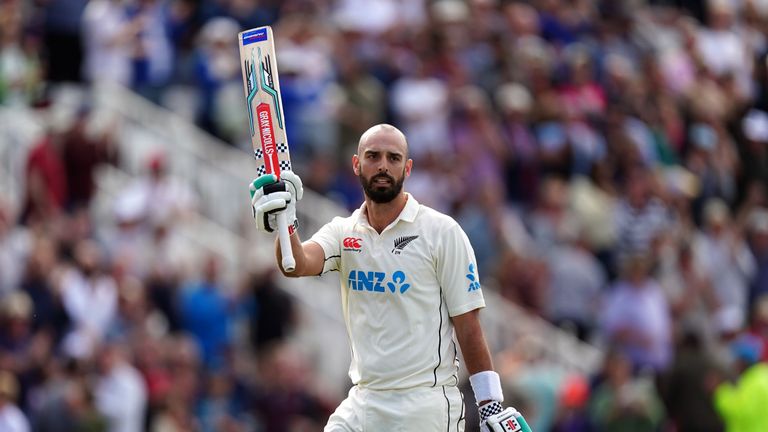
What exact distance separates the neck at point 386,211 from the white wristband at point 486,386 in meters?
0.98

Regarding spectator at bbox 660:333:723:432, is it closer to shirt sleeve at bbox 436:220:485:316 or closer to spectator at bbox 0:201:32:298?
spectator at bbox 0:201:32:298

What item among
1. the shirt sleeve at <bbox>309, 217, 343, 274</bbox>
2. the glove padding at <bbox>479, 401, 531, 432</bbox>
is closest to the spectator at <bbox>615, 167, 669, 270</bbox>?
the shirt sleeve at <bbox>309, 217, 343, 274</bbox>

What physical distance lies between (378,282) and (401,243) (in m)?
0.25

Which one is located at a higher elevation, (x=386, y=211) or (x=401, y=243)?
(x=386, y=211)

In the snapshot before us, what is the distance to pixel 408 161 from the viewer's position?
9773 millimetres

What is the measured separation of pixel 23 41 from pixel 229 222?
3278 millimetres

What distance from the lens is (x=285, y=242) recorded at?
946 centimetres

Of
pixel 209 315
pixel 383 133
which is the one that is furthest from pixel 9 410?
pixel 383 133

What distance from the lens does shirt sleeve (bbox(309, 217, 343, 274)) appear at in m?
9.92

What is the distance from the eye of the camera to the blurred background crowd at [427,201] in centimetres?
1750

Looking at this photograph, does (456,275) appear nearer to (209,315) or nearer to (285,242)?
(285,242)

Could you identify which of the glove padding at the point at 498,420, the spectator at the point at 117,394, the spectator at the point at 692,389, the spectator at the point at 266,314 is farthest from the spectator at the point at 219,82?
the glove padding at the point at 498,420

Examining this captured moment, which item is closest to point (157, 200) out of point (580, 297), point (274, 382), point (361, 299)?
point (274, 382)

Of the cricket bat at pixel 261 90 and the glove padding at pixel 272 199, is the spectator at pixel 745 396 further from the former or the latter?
the glove padding at pixel 272 199
